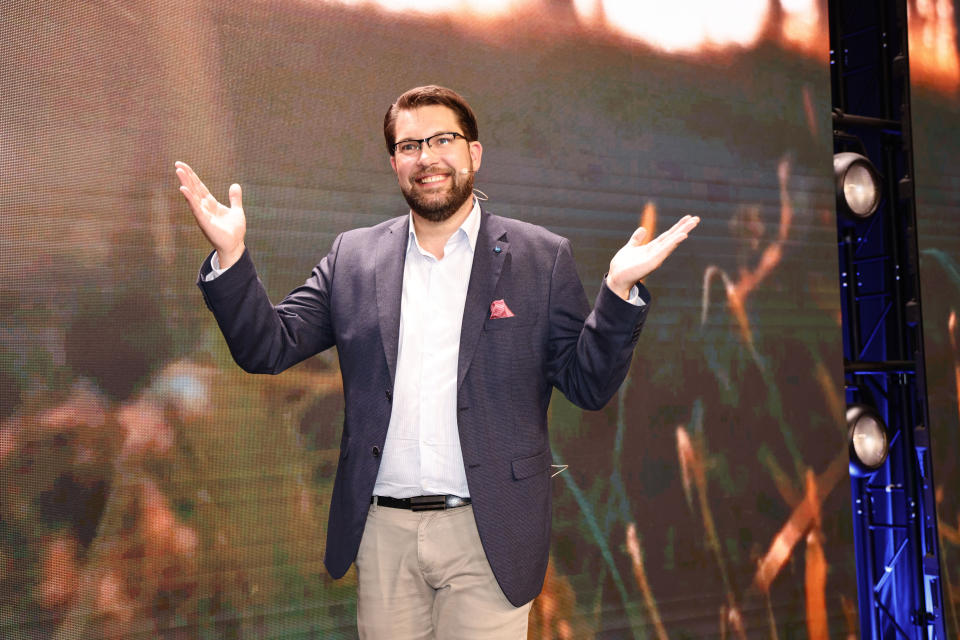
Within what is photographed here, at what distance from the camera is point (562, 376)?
1879 millimetres

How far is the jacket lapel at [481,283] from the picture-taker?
71.8 inches

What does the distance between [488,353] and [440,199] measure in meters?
0.35

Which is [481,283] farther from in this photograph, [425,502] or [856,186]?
[856,186]

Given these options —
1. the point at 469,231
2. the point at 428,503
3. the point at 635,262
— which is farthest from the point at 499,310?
the point at 428,503

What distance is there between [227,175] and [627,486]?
1723mm

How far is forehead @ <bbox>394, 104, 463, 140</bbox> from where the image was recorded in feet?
6.25

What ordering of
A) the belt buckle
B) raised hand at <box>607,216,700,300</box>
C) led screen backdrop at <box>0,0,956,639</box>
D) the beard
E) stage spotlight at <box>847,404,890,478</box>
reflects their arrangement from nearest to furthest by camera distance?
raised hand at <box>607,216,700,300</box>
the belt buckle
the beard
led screen backdrop at <box>0,0,956,639</box>
stage spotlight at <box>847,404,890,478</box>

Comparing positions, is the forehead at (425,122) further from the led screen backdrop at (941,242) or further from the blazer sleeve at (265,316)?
the led screen backdrop at (941,242)

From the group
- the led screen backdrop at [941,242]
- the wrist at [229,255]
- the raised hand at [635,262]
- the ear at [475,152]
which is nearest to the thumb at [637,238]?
the raised hand at [635,262]

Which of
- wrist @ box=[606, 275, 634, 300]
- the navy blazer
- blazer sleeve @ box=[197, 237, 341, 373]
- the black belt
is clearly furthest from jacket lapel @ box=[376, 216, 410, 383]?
wrist @ box=[606, 275, 634, 300]

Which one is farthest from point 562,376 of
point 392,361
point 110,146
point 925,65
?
point 925,65

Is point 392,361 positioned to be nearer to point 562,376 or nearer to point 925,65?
point 562,376

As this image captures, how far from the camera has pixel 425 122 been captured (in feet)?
6.26

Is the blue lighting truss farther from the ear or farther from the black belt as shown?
the black belt
